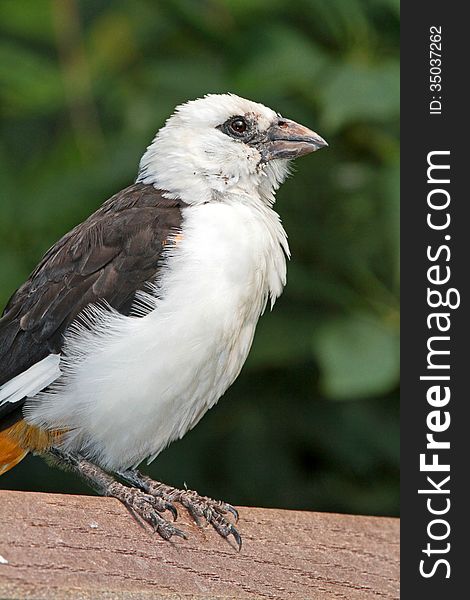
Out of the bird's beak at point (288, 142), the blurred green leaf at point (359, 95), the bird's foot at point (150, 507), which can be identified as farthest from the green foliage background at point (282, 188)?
the bird's foot at point (150, 507)

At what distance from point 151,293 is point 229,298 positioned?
223 mm

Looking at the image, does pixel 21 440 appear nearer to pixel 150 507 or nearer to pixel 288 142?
pixel 150 507

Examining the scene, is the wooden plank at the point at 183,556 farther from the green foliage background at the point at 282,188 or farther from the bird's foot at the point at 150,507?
the green foliage background at the point at 282,188

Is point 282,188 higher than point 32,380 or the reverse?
higher

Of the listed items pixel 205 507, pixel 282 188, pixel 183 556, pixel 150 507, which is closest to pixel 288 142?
pixel 282 188

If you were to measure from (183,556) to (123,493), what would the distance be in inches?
13.2

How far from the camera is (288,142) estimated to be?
14.2ft

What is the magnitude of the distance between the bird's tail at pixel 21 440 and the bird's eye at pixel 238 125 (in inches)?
45.3

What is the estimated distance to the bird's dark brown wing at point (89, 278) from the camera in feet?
12.7

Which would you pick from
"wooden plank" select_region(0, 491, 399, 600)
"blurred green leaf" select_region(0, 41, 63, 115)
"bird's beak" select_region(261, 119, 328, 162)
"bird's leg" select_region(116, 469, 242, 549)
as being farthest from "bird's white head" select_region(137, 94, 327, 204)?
"wooden plank" select_region(0, 491, 399, 600)

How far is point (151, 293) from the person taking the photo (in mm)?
3822

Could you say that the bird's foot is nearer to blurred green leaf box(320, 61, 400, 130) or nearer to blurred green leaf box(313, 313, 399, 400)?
blurred green leaf box(313, 313, 399, 400)

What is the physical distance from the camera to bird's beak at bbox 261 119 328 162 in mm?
4305

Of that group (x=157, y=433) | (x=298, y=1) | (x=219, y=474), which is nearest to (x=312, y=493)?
(x=219, y=474)
